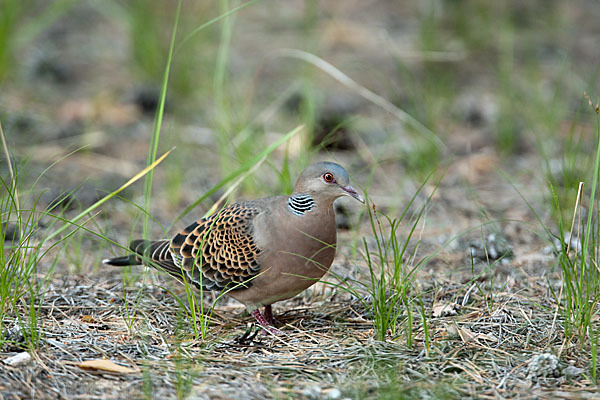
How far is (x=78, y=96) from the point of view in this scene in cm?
711

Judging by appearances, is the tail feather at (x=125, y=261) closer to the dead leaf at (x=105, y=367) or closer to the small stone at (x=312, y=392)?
the dead leaf at (x=105, y=367)

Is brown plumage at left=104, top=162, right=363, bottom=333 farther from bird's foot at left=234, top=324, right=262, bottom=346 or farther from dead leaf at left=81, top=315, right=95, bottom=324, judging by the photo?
dead leaf at left=81, top=315, right=95, bottom=324

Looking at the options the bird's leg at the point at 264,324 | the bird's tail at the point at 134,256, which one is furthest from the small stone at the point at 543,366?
the bird's tail at the point at 134,256

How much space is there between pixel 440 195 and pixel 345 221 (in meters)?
0.85

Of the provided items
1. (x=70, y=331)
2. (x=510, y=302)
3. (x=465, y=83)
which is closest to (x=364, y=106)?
(x=465, y=83)

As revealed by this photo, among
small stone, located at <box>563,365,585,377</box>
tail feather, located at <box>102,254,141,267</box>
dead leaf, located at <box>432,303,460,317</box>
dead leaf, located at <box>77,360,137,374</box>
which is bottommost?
dead leaf, located at <box>77,360,137,374</box>

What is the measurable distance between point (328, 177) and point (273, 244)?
396 mm

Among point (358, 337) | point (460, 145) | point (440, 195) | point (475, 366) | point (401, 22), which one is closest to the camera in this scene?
point (475, 366)

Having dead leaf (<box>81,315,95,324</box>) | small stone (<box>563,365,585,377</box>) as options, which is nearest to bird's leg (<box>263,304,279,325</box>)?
dead leaf (<box>81,315,95,324</box>)

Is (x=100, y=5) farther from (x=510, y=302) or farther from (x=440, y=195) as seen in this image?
(x=510, y=302)

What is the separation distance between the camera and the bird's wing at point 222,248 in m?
3.39

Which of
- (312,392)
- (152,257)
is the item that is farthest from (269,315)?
(312,392)

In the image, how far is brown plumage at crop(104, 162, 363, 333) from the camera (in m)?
3.27

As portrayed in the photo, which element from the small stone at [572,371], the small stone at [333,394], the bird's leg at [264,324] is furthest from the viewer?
the bird's leg at [264,324]
